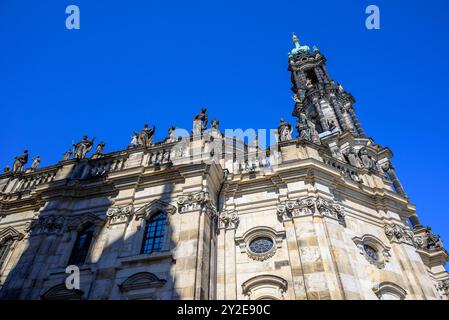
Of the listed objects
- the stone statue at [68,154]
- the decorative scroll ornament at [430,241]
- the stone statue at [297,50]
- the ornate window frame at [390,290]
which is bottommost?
the ornate window frame at [390,290]

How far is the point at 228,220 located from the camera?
17594 mm

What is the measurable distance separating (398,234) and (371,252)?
7.20 feet

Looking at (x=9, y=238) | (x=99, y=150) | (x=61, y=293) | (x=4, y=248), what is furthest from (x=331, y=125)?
(x=4, y=248)

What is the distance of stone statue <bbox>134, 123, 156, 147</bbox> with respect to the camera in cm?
2137

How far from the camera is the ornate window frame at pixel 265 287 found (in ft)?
48.4

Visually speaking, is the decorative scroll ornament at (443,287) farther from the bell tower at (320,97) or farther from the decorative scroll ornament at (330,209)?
the bell tower at (320,97)

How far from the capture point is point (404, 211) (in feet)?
68.1

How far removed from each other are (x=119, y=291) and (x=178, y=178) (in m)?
6.18

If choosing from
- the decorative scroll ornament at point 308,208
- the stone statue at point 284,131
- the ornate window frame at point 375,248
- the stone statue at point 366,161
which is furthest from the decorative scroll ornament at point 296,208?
the stone statue at point 366,161

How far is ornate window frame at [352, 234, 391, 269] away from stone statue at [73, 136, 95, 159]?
1668 cm

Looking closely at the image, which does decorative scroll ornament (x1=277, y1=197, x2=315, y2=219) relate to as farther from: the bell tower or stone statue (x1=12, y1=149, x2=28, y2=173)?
the bell tower

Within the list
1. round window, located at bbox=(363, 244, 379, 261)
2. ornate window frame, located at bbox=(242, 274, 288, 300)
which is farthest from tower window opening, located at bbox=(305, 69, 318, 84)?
ornate window frame, located at bbox=(242, 274, 288, 300)

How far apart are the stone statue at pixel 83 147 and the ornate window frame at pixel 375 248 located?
16.7 metres
